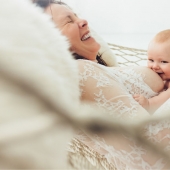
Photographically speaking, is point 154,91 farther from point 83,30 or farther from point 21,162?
point 21,162

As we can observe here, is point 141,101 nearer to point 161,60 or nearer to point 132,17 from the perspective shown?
point 161,60

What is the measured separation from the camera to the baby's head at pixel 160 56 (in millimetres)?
812

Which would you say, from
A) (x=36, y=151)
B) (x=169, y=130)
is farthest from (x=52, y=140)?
(x=169, y=130)

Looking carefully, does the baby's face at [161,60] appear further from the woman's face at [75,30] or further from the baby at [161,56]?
the woman's face at [75,30]

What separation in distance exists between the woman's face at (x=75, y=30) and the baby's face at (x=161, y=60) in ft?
0.53

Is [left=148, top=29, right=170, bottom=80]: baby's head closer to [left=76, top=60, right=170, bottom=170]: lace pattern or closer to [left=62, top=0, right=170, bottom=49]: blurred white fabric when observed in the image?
[left=76, top=60, right=170, bottom=170]: lace pattern

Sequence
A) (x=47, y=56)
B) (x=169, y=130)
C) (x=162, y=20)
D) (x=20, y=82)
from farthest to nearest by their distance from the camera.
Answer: (x=162, y=20) < (x=169, y=130) < (x=47, y=56) < (x=20, y=82)

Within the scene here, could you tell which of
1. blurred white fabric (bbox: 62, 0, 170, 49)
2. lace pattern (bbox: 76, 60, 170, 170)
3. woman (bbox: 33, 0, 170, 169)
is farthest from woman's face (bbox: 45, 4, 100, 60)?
blurred white fabric (bbox: 62, 0, 170, 49)

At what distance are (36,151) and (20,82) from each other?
0.23 feet

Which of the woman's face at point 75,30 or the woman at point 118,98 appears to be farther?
the woman's face at point 75,30

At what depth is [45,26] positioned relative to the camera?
32 centimetres

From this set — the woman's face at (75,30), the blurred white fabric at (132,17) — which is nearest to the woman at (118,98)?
the woman's face at (75,30)

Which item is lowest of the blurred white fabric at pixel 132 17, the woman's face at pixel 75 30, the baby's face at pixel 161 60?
the blurred white fabric at pixel 132 17

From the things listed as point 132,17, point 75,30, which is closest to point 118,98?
point 75,30
